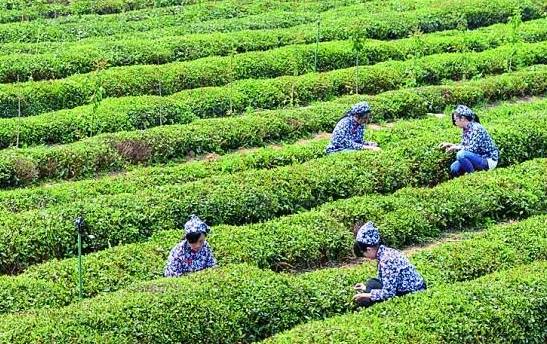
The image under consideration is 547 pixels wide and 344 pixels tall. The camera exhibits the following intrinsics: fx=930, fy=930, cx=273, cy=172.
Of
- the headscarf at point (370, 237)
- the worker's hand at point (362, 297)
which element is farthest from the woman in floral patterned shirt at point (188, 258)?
the headscarf at point (370, 237)

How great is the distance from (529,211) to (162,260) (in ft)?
23.4

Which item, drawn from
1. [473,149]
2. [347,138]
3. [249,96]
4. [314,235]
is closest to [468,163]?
[473,149]

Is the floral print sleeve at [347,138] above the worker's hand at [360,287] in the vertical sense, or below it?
above

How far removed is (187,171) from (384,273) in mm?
7391

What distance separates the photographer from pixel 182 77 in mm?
25922

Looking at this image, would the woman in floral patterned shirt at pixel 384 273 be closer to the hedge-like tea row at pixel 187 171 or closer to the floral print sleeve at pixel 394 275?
the floral print sleeve at pixel 394 275

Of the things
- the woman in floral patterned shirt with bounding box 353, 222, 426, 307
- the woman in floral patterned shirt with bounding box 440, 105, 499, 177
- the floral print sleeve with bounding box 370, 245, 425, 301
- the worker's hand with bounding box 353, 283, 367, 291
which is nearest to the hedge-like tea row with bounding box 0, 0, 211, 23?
the woman in floral patterned shirt with bounding box 440, 105, 499, 177

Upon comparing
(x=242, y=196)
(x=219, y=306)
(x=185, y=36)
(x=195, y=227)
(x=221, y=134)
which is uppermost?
(x=195, y=227)

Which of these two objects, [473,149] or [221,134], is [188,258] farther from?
[221,134]

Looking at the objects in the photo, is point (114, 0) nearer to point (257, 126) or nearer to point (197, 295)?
point (257, 126)

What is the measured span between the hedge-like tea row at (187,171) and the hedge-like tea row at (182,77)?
4.28 metres

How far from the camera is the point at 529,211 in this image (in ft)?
57.4

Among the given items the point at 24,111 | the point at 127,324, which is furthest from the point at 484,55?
the point at 127,324

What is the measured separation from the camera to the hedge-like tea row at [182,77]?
78.5ft
